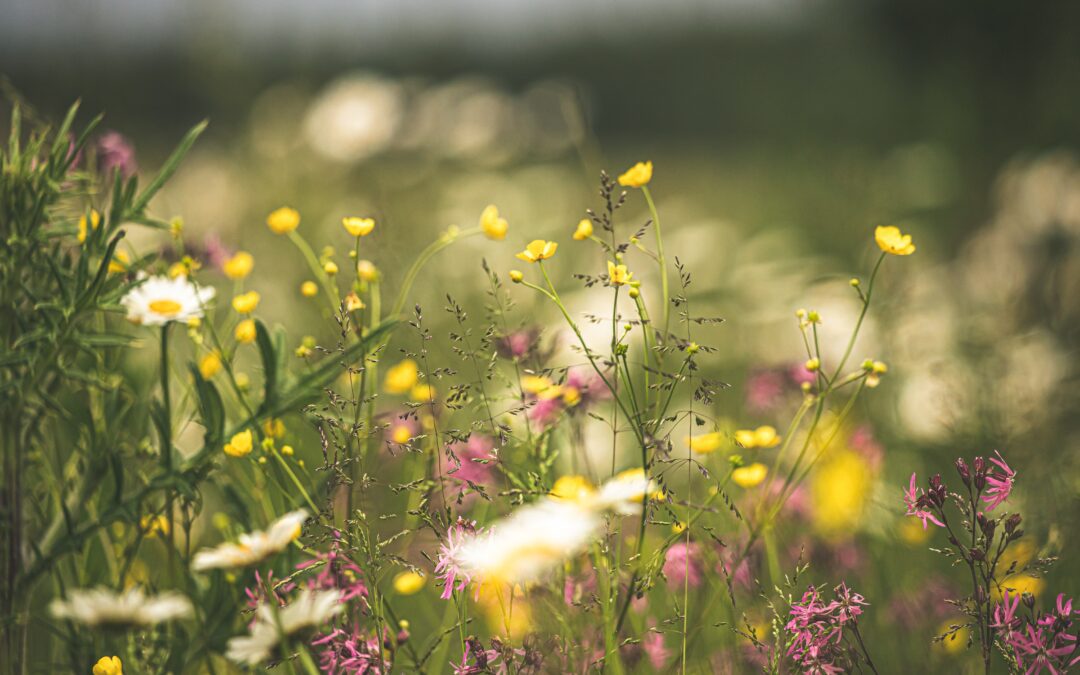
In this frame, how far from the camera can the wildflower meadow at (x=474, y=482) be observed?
0.63m

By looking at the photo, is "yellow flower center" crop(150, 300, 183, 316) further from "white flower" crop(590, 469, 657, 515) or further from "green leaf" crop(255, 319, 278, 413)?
"white flower" crop(590, 469, 657, 515)

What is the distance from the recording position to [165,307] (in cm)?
70

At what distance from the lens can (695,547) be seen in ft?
3.15

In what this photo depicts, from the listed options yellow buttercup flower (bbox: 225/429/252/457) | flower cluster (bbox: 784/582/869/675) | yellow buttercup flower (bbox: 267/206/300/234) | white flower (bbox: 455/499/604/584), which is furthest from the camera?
yellow buttercup flower (bbox: 267/206/300/234)

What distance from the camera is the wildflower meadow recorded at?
63 centimetres

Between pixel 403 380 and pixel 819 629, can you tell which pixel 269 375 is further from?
pixel 819 629

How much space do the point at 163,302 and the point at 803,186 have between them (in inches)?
111

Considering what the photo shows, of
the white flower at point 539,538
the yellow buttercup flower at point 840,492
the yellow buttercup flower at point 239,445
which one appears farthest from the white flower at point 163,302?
the yellow buttercup flower at point 840,492

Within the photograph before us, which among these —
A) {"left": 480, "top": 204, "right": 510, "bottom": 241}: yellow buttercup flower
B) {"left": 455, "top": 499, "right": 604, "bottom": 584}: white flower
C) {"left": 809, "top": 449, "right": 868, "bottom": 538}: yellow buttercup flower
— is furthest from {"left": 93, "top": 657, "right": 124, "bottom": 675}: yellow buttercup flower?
{"left": 809, "top": 449, "right": 868, "bottom": 538}: yellow buttercup flower

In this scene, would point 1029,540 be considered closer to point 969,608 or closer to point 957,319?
point 969,608

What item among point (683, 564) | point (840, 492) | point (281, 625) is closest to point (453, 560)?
point (281, 625)

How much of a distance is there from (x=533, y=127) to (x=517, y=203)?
0.54 m

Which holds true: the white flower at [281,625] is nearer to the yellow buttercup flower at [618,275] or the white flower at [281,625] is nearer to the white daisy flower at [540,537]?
the white daisy flower at [540,537]

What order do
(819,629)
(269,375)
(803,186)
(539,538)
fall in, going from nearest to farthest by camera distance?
(539,538) → (819,629) → (269,375) → (803,186)
